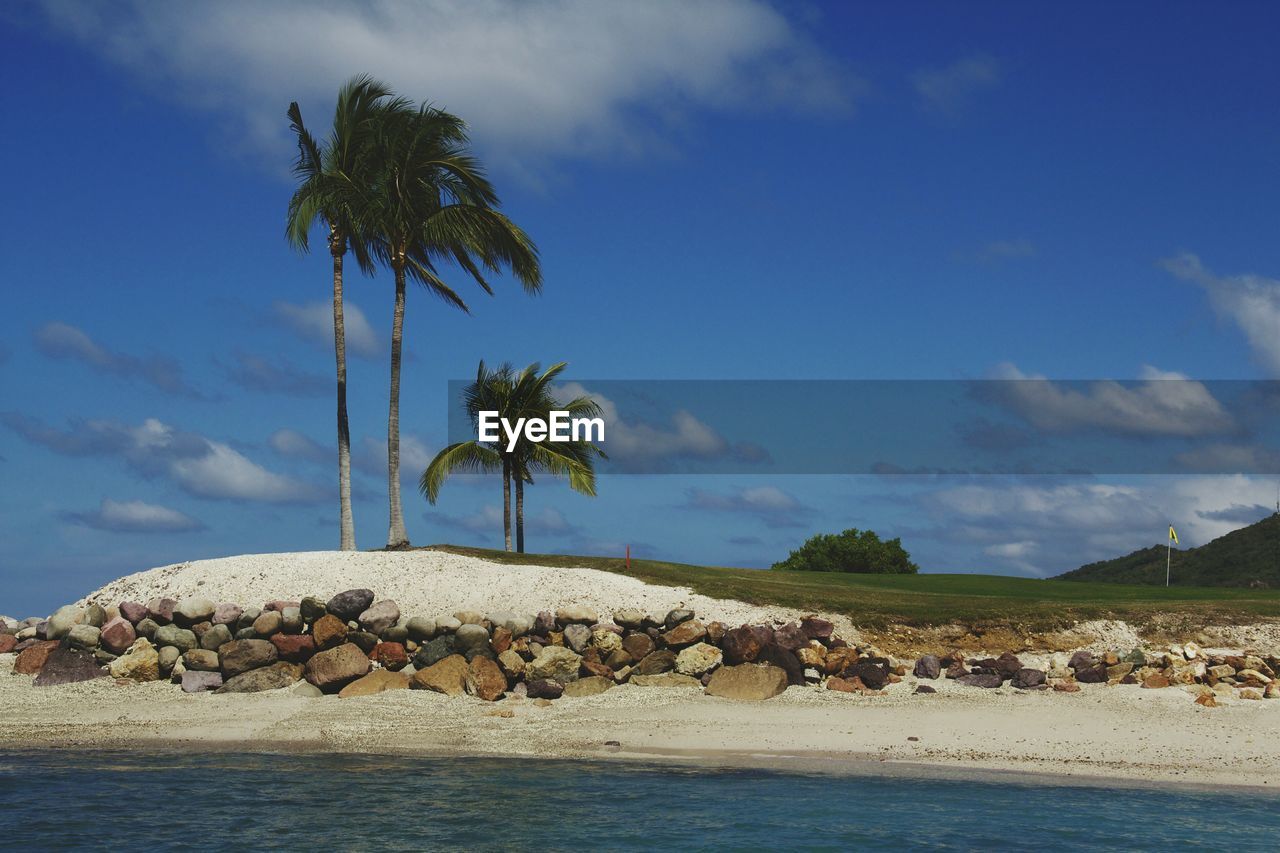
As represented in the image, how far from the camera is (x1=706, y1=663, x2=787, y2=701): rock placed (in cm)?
2045

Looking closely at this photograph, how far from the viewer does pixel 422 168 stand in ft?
114

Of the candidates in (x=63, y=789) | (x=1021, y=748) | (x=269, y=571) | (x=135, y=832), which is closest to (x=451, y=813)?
(x=135, y=832)

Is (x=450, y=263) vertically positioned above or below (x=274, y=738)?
above

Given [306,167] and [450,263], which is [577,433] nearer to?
[450,263]

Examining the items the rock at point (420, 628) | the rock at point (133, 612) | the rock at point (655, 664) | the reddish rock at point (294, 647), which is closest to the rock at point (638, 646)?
the rock at point (655, 664)

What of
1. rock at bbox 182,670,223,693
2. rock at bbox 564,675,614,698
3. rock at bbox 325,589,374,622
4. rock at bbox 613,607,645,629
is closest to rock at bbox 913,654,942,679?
rock at bbox 613,607,645,629

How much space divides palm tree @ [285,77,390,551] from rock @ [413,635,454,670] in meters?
12.3

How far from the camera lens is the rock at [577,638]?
22125 millimetres

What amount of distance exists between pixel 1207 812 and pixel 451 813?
358 inches

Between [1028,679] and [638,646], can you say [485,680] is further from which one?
[1028,679]

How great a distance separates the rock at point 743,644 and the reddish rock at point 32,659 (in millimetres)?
13845

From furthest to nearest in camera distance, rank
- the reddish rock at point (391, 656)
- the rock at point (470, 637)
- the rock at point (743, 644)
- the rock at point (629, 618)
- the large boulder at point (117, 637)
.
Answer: the large boulder at point (117, 637) < the rock at point (629, 618) < the reddish rock at point (391, 656) < the rock at point (470, 637) < the rock at point (743, 644)

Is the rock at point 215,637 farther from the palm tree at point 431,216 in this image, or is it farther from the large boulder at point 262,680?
the palm tree at point 431,216

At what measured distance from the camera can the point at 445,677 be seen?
2122 centimetres
